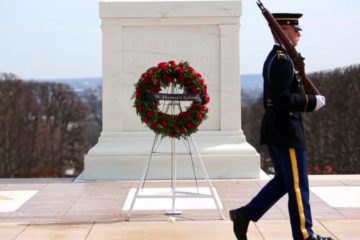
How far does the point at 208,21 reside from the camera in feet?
33.7

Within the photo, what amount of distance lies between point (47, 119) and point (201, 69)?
43.8m

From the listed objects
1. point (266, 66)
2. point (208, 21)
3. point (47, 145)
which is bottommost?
point (47, 145)

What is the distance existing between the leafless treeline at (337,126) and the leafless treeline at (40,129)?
551 inches

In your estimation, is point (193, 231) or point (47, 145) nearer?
point (193, 231)

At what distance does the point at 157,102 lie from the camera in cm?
743

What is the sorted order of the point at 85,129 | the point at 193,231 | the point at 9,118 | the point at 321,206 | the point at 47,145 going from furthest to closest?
the point at 85,129
the point at 47,145
the point at 9,118
the point at 321,206
the point at 193,231

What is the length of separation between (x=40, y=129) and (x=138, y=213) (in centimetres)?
4429

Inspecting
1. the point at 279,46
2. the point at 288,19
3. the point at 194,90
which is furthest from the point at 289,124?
the point at 194,90

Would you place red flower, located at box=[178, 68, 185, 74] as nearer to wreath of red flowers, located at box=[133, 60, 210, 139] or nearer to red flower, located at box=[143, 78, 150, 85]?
wreath of red flowers, located at box=[133, 60, 210, 139]

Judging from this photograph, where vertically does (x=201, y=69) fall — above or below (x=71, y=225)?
above

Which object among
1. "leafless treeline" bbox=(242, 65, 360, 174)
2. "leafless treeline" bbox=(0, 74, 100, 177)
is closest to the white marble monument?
"leafless treeline" bbox=(242, 65, 360, 174)

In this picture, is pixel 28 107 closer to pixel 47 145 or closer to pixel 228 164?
pixel 47 145

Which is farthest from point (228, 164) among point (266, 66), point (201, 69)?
point (266, 66)

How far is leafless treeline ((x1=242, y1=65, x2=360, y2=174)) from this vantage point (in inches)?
1366
